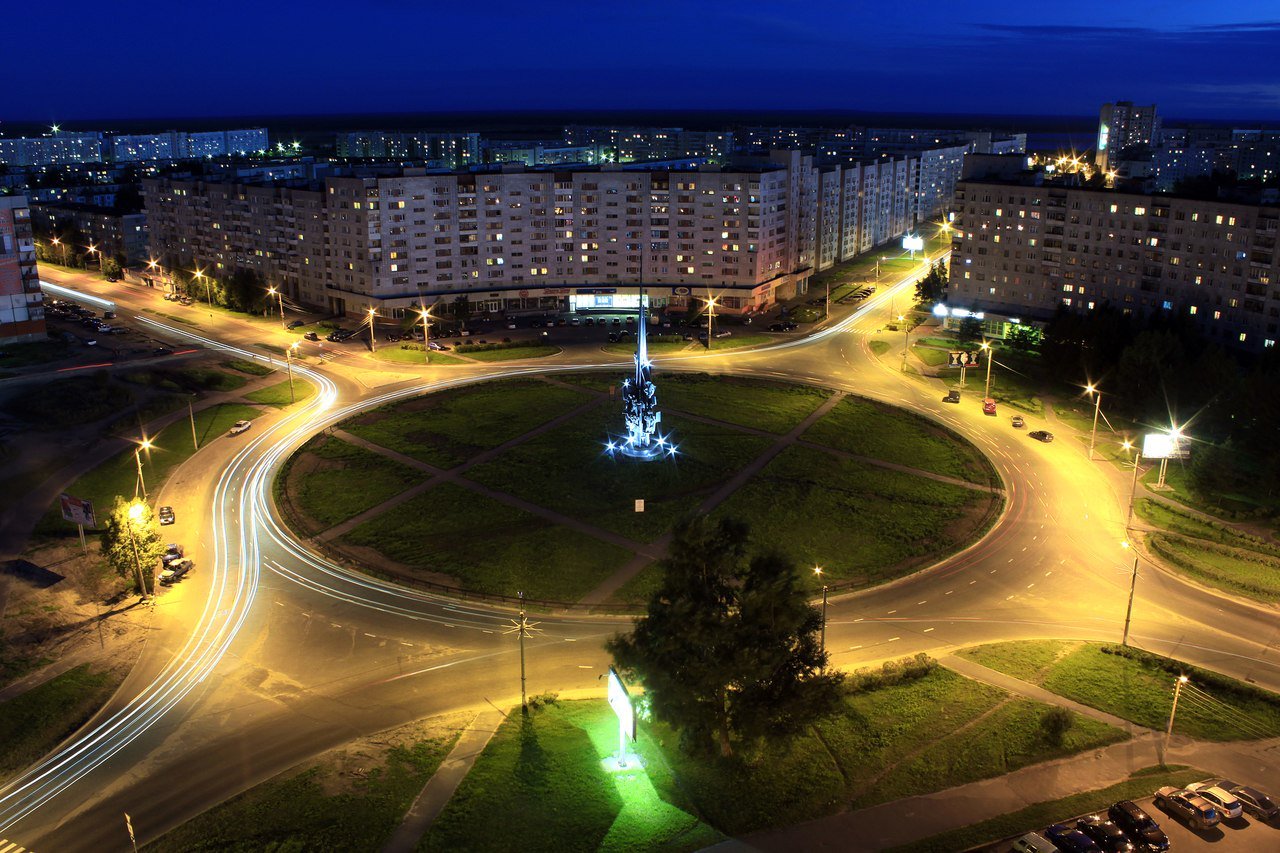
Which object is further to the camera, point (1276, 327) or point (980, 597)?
point (1276, 327)

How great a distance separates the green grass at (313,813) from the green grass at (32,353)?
300ft

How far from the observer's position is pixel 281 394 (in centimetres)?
10219

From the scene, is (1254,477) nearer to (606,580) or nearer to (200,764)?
(606,580)

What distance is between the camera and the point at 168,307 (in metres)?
145

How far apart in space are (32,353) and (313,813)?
98886mm

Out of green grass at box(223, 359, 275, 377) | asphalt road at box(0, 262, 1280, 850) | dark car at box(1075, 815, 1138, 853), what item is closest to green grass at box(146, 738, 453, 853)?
asphalt road at box(0, 262, 1280, 850)

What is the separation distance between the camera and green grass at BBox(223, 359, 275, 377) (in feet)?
361

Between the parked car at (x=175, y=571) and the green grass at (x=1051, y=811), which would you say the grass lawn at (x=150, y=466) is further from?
the green grass at (x=1051, y=811)

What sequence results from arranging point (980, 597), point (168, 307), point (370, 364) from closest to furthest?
1. point (980, 597)
2. point (370, 364)
3. point (168, 307)

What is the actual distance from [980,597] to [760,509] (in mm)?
18320

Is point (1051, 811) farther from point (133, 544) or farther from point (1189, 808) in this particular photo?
point (133, 544)

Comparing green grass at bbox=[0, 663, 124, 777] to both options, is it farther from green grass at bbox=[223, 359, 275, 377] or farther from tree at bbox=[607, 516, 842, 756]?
green grass at bbox=[223, 359, 275, 377]

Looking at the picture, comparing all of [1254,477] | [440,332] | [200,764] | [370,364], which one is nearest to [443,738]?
[200,764]

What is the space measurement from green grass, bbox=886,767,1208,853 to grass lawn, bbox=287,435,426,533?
48.5m
